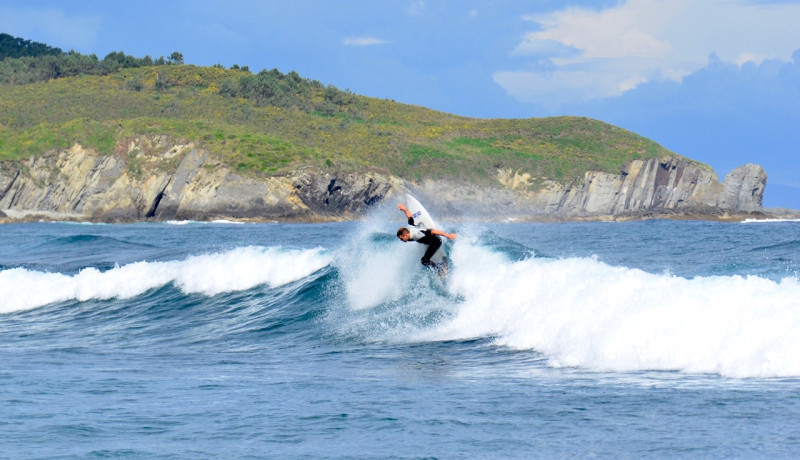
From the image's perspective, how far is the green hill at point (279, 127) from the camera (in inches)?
3511

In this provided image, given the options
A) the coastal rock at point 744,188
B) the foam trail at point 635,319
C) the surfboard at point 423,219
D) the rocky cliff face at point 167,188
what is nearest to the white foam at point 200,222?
the rocky cliff face at point 167,188

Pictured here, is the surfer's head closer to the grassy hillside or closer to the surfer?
the surfer

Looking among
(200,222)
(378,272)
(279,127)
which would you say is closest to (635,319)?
(378,272)

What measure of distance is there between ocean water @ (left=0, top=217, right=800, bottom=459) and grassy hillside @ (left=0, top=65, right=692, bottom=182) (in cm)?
6833

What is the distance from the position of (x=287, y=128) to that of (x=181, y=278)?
305ft

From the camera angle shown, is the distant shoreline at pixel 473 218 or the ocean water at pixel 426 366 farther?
the distant shoreline at pixel 473 218

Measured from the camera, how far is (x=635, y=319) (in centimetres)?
1094

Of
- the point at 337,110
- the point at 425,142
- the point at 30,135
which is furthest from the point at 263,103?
the point at 30,135

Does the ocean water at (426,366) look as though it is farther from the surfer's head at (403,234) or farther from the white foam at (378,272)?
the surfer's head at (403,234)

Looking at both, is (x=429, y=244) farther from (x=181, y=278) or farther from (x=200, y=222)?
(x=200, y=222)

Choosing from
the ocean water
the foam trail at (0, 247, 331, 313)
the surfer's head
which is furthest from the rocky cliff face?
the surfer's head

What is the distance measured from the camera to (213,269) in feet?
70.2

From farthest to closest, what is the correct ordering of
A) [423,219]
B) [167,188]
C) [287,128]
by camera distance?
[287,128]
[167,188]
[423,219]

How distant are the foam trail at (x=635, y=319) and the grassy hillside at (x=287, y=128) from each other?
71714mm
